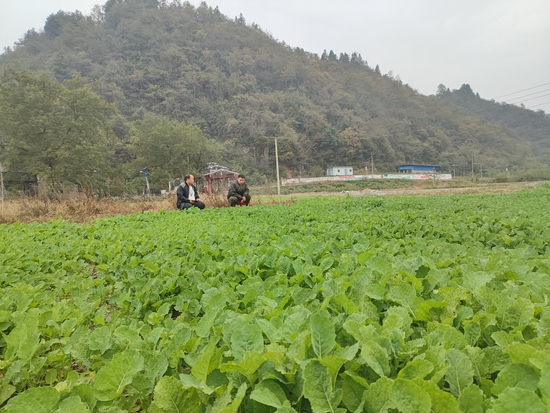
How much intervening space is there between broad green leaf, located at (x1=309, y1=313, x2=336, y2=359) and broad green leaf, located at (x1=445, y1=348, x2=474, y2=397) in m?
0.29

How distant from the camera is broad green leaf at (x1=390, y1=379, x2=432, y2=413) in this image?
617 millimetres

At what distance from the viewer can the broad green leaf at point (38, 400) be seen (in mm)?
735

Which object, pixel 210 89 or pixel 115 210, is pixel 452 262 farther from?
pixel 210 89

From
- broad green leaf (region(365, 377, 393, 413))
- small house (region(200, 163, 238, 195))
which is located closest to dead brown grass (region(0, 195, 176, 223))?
small house (region(200, 163, 238, 195))

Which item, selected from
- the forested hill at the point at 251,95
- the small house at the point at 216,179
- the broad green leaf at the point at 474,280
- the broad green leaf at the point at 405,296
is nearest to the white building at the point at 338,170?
the forested hill at the point at 251,95

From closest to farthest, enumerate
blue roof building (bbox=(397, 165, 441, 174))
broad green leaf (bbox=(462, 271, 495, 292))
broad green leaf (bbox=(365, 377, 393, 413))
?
broad green leaf (bbox=(365, 377, 393, 413)), broad green leaf (bbox=(462, 271, 495, 292)), blue roof building (bbox=(397, 165, 441, 174))

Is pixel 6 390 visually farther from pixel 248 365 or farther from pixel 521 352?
pixel 521 352

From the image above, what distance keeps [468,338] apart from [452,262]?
123 centimetres

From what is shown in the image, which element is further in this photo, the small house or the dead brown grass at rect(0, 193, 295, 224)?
the small house

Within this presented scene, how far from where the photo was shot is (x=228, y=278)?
7.16ft

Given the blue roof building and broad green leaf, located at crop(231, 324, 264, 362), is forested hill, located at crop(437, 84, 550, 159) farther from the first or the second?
broad green leaf, located at crop(231, 324, 264, 362)

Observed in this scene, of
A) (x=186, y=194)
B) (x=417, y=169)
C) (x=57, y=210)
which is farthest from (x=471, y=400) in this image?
(x=417, y=169)

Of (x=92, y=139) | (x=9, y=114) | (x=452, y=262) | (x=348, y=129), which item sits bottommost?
(x=452, y=262)

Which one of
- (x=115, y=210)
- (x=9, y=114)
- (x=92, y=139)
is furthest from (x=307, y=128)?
(x=115, y=210)
